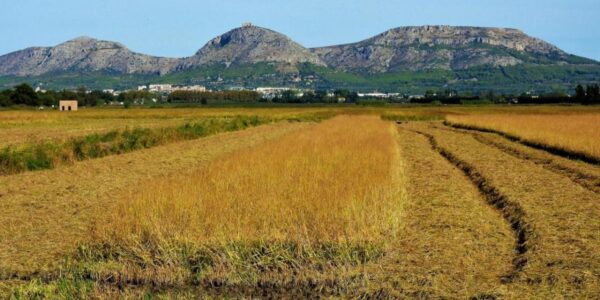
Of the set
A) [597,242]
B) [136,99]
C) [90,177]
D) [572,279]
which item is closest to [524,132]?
[90,177]

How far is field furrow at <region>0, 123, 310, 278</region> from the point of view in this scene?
991cm

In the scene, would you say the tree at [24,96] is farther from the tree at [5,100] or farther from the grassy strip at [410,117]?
the grassy strip at [410,117]

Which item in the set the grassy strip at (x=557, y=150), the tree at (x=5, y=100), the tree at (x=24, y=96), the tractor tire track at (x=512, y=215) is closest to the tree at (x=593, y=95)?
the grassy strip at (x=557, y=150)

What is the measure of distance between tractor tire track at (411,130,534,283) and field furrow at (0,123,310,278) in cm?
629

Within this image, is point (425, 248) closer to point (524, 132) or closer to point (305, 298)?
point (305, 298)

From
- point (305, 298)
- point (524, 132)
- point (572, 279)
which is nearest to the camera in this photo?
point (305, 298)

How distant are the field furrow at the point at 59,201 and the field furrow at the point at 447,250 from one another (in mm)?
4682

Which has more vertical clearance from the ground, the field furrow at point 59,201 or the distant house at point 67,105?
the field furrow at point 59,201

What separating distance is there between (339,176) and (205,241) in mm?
5479

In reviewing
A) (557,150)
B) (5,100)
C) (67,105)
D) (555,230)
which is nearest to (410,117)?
(557,150)

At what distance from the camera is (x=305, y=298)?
7871 millimetres

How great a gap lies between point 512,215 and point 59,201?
9.50 metres

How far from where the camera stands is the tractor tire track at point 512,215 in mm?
9182

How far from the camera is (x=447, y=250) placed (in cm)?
981
